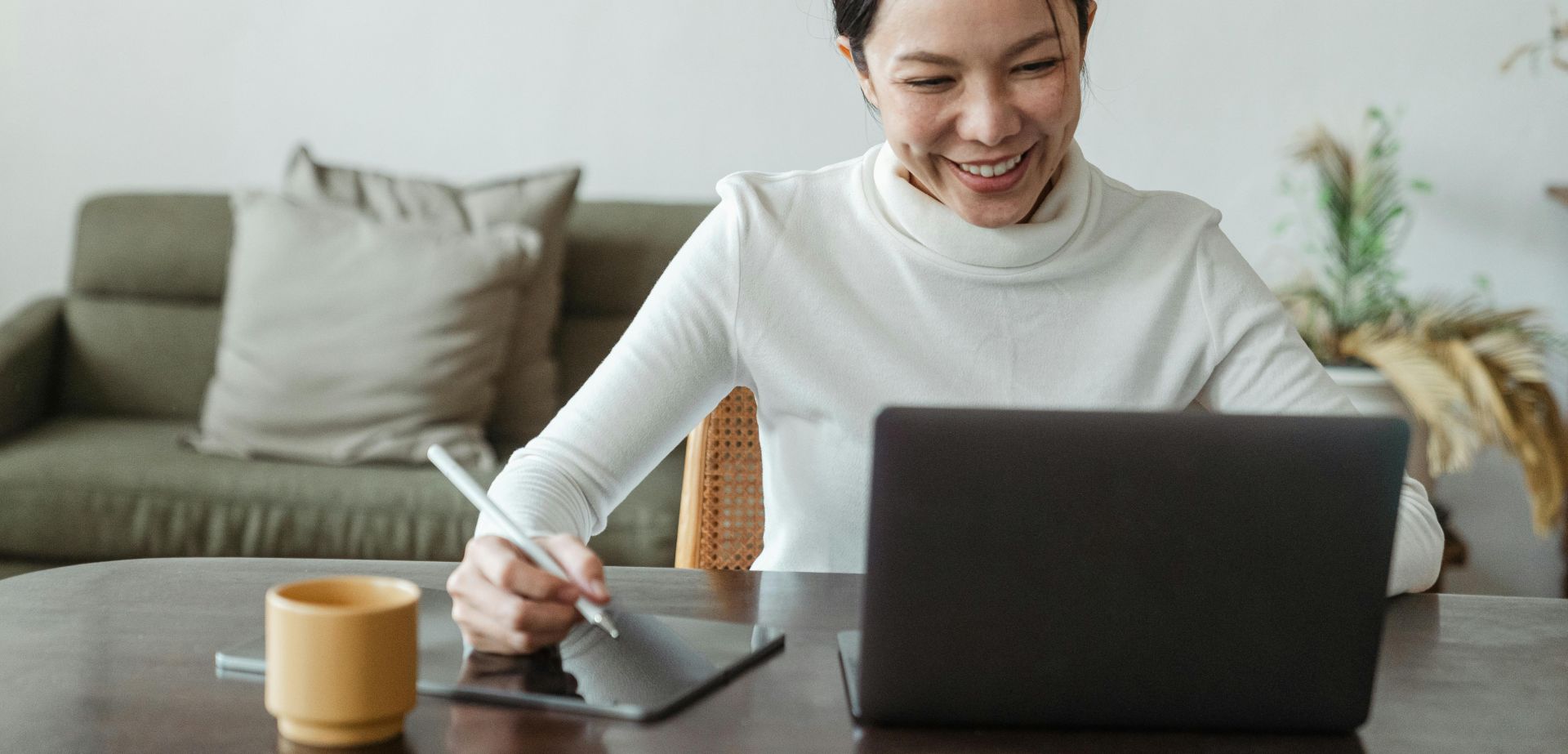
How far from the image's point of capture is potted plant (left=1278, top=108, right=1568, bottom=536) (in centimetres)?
240

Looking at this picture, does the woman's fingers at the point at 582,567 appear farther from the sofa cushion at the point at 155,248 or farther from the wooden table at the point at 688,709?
the sofa cushion at the point at 155,248

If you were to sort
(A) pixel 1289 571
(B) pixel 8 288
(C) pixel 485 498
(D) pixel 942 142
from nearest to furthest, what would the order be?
(A) pixel 1289 571 < (C) pixel 485 498 < (D) pixel 942 142 < (B) pixel 8 288

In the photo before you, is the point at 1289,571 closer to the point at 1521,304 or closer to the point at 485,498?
the point at 485,498

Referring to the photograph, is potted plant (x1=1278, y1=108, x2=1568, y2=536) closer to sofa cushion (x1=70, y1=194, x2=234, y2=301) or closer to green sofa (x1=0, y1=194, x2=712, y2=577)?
green sofa (x1=0, y1=194, x2=712, y2=577)

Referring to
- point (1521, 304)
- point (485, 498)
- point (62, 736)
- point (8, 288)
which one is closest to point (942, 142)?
point (485, 498)

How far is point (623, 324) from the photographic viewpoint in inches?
107

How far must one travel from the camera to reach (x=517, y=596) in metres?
0.79

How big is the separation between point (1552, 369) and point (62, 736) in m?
2.85

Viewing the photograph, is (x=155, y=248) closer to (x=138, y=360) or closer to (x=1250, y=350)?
(x=138, y=360)

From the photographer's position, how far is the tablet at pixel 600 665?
73 cm

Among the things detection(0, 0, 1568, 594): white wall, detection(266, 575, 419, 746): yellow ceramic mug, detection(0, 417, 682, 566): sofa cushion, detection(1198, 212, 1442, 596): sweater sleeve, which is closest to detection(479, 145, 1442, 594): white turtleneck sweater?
detection(1198, 212, 1442, 596): sweater sleeve

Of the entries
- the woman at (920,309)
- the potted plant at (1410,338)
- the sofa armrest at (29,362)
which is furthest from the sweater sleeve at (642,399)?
the sofa armrest at (29,362)

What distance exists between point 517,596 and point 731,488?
1.65ft

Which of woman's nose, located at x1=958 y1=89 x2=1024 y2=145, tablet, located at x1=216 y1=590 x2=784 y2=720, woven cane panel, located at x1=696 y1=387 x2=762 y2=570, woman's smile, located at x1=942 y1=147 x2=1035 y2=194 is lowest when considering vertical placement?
woven cane panel, located at x1=696 y1=387 x2=762 y2=570
